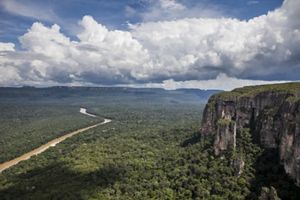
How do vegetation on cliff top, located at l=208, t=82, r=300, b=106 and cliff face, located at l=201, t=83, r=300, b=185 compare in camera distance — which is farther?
vegetation on cliff top, located at l=208, t=82, r=300, b=106

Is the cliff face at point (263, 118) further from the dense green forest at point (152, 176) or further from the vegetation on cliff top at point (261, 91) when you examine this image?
the dense green forest at point (152, 176)

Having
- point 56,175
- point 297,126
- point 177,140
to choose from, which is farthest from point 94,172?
point 297,126

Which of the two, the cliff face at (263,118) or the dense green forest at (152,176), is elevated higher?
the cliff face at (263,118)

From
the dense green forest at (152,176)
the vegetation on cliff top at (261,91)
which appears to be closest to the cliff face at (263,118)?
the vegetation on cliff top at (261,91)

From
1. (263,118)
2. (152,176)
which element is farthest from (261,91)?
(152,176)

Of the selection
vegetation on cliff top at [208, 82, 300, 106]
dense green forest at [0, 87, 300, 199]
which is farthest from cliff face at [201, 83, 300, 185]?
dense green forest at [0, 87, 300, 199]

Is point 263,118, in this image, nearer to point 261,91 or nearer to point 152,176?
point 261,91

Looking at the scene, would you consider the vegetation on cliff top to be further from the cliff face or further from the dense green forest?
the dense green forest

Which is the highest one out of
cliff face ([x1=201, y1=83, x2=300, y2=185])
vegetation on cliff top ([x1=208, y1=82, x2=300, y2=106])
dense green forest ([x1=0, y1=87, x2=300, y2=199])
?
vegetation on cliff top ([x1=208, y1=82, x2=300, y2=106])
